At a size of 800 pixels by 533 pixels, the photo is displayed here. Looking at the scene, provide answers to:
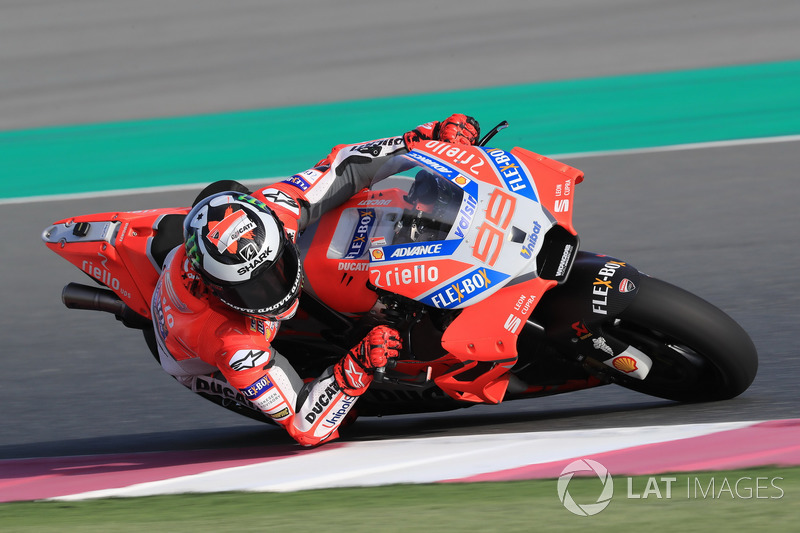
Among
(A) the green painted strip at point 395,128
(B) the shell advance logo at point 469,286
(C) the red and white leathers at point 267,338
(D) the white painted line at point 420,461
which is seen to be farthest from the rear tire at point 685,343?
(A) the green painted strip at point 395,128

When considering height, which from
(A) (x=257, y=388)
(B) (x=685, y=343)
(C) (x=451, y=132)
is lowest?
(A) (x=257, y=388)

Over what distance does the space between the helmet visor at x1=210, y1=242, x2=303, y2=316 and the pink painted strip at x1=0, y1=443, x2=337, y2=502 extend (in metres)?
0.87

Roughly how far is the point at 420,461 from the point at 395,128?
18.4 ft

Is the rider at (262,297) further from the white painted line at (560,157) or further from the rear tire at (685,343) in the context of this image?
the white painted line at (560,157)

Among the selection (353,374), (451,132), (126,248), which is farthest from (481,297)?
(126,248)

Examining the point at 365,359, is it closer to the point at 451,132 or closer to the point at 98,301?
the point at 451,132

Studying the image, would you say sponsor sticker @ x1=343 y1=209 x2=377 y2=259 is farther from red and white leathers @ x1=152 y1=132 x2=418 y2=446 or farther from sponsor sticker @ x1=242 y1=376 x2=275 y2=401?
sponsor sticker @ x1=242 y1=376 x2=275 y2=401

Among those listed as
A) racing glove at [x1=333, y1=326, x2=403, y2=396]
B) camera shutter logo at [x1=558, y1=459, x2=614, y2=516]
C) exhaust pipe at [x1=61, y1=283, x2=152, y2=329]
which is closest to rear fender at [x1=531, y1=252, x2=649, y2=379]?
camera shutter logo at [x1=558, y1=459, x2=614, y2=516]

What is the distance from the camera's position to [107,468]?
475 centimetres

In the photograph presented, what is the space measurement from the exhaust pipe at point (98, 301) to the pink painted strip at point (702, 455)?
1.73m

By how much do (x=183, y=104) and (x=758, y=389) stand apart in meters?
7.59

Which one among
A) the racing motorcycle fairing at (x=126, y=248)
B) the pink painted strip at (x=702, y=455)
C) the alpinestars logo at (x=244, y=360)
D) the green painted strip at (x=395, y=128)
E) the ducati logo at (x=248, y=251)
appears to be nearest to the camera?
the pink painted strip at (x=702, y=455)

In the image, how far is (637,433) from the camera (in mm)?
4203

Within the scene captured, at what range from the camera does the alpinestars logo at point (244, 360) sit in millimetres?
4207
